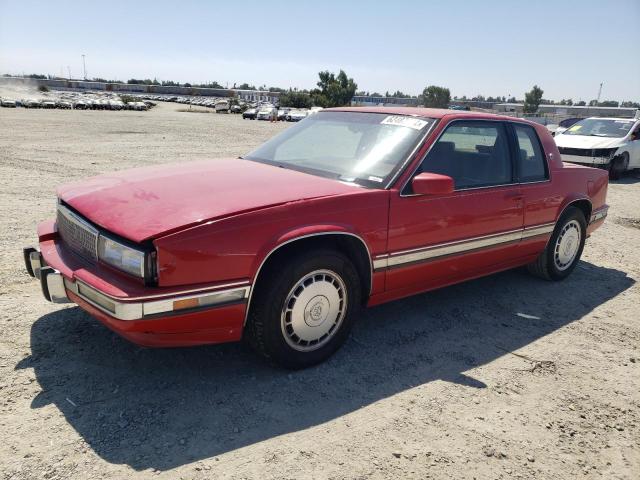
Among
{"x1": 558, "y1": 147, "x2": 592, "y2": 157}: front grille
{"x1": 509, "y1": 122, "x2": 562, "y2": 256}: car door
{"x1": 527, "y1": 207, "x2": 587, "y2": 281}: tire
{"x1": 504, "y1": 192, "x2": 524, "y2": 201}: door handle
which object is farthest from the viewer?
{"x1": 558, "y1": 147, "x2": 592, "y2": 157}: front grille

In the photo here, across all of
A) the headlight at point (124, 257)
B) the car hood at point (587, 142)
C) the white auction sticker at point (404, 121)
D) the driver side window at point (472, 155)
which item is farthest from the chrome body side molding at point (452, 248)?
the car hood at point (587, 142)

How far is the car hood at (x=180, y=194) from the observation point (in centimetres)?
262

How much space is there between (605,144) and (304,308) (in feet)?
38.3

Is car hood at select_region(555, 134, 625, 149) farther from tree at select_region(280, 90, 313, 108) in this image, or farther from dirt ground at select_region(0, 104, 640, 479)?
tree at select_region(280, 90, 313, 108)

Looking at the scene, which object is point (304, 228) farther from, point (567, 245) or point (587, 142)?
point (587, 142)

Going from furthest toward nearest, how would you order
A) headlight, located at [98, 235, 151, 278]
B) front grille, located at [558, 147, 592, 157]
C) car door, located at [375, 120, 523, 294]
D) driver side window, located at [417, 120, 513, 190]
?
front grille, located at [558, 147, 592, 157] → driver side window, located at [417, 120, 513, 190] → car door, located at [375, 120, 523, 294] → headlight, located at [98, 235, 151, 278]

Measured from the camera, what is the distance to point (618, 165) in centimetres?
1212

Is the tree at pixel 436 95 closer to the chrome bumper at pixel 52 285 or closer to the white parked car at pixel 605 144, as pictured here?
the white parked car at pixel 605 144

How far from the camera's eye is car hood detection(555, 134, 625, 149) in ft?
39.0

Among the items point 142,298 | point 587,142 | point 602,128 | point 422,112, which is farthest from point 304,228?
point 602,128

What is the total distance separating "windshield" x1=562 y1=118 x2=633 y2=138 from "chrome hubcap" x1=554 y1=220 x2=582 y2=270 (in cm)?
915

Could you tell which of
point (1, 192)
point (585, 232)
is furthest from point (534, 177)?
point (1, 192)

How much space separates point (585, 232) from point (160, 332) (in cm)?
462

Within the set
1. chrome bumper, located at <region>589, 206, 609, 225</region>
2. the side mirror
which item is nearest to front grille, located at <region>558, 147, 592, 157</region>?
chrome bumper, located at <region>589, 206, 609, 225</region>
